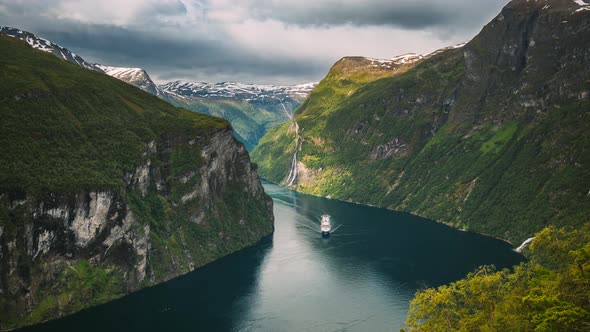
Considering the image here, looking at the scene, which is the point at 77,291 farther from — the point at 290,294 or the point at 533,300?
the point at 533,300

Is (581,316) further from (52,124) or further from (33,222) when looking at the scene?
(52,124)

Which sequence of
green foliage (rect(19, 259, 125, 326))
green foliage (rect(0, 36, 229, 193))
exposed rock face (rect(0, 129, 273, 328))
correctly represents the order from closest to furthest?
exposed rock face (rect(0, 129, 273, 328)) → green foliage (rect(19, 259, 125, 326)) → green foliage (rect(0, 36, 229, 193))

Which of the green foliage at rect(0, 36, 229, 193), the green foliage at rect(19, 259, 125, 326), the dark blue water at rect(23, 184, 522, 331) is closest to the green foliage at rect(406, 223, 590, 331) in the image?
the dark blue water at rect(23, 184, 522, 331)

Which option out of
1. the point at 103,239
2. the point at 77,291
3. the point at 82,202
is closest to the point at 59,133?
the point at 82,202

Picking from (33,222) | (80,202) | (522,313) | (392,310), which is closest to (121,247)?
(80,202)

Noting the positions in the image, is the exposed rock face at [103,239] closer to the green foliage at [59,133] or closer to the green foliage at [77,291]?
the green foliage at [77,291]

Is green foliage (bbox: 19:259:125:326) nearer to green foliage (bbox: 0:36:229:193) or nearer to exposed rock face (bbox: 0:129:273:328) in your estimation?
exposed rock face (bbox: 0:129:273:328)
